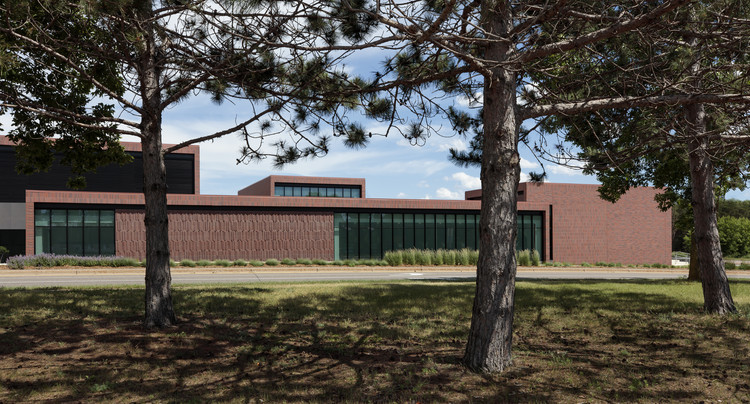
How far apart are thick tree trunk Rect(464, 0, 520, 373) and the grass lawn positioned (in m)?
0.35

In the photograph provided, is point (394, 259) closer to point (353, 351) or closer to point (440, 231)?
point (440, 231)

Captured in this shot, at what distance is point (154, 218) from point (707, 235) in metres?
10.4

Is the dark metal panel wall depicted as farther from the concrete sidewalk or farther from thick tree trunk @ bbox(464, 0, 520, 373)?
thick tree trunk @ bbox(464, 0, 520, 373)

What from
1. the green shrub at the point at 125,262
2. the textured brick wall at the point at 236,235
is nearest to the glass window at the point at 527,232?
the textured brick wall at the point at 236,235

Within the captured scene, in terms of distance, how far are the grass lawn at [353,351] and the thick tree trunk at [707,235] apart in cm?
49

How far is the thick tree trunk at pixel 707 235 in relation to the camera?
1021 cm

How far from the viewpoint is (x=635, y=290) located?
13891mm

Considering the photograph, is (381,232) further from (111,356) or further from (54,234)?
(111,356)

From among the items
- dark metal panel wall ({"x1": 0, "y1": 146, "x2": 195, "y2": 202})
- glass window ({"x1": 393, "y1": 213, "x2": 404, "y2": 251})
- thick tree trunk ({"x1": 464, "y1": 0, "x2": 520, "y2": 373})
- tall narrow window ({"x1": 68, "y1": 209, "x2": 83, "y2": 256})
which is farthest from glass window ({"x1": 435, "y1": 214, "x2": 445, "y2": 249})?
thick tree trunk ({"x1": 464, "y1": 0, "x2": 520, "y2": 373})

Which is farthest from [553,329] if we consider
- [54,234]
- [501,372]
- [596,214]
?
[596,214]

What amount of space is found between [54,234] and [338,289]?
2176cm

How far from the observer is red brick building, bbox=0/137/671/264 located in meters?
28.2

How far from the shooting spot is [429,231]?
34.1 meters

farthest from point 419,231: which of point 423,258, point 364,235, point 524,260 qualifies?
point 524,260
